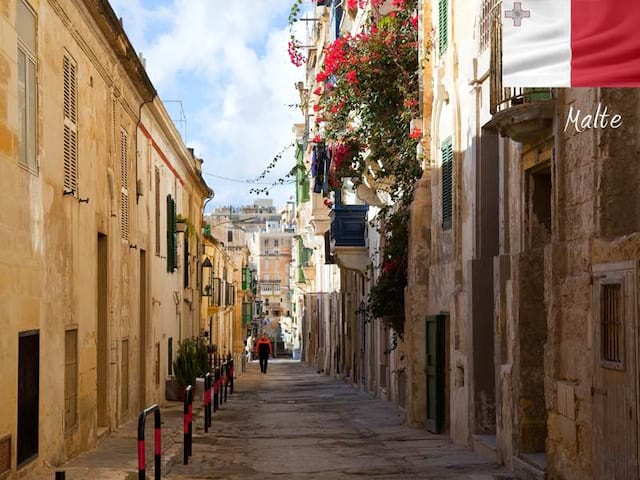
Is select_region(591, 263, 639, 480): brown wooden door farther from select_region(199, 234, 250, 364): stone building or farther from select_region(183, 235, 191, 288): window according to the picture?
select_region(199, 234, 250, 364): stone building

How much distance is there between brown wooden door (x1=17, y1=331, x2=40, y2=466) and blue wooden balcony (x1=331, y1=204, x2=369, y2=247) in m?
19.8

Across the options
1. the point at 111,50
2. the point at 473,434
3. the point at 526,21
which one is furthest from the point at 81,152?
the point at 526,21

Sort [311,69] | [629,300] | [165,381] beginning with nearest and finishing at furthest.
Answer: [629,300] < [165,381] < [311,69]

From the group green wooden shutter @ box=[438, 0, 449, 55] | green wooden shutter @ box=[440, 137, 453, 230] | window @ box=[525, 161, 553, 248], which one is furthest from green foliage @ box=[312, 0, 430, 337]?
window @ box=[525, 161, 553, 248]

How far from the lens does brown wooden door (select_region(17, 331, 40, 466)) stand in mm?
12625

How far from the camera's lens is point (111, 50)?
19281 mm

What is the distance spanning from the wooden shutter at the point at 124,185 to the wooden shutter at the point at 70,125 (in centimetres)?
466

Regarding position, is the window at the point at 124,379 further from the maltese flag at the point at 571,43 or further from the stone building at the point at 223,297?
the stone building at the point at 223,297

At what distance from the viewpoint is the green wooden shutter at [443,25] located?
19.2 meters

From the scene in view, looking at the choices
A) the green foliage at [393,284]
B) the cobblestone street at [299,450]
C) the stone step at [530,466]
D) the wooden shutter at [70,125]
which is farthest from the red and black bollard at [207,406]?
the stone step at [530,466]

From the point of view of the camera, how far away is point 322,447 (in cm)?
1741

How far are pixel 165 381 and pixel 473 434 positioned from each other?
1248 cm

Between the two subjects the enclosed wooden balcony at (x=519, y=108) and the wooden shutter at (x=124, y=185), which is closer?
the enclosed wooden balcony at (x=519, y=108)

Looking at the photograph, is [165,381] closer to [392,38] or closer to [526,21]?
[392,38]
